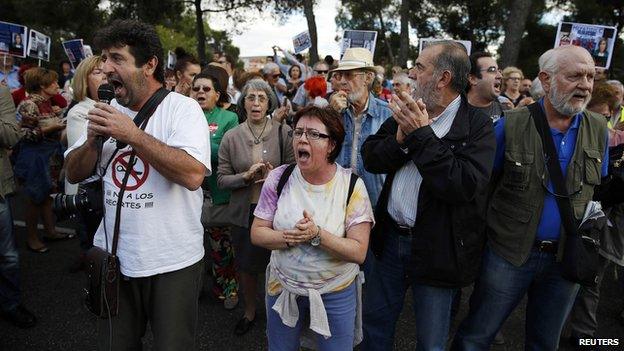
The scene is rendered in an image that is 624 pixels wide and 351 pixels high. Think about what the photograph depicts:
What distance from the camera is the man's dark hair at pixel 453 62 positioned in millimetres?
2113

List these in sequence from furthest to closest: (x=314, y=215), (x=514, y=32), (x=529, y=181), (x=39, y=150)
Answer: (x=514, y=32) < (x=39, y=150) < (x=529, y=181) < (x=314, y=215)

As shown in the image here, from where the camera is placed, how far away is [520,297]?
2.41 metres

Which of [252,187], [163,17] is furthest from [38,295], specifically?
[163,17]

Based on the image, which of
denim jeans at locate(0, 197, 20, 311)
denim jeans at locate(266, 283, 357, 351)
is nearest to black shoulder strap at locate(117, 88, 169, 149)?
denim jeans at locate(266, 283, 357, 351)

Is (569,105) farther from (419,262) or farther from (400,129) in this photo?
(419,262)

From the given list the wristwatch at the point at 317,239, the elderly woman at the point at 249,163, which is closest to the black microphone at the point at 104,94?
the wristwatch at the point at 317,239

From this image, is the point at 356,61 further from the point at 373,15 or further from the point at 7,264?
the point at 373,15

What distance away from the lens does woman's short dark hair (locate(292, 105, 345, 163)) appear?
2.22 meters

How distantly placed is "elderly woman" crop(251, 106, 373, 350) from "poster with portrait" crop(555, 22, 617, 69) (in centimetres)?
513

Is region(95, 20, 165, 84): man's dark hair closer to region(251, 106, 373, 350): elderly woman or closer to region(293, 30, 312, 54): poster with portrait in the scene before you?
region(251, 106, 373, 350): elderly woman

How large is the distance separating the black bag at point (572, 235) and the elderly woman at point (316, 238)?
1.00m

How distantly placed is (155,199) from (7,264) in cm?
223

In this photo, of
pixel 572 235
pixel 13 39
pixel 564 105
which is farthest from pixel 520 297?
pixel 13 39

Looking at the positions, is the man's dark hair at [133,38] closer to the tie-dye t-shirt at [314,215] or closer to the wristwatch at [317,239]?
the tie-dye t-shirt at [314,215]
